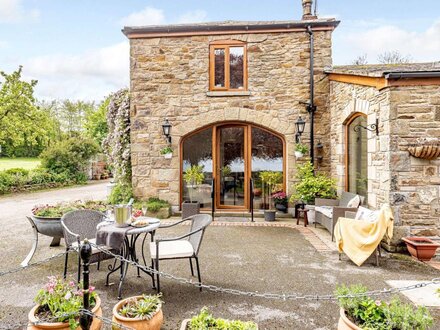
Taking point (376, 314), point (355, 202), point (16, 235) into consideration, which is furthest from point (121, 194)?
point (376, 314)

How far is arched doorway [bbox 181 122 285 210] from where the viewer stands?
8.27m

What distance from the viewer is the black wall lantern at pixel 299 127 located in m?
7.72

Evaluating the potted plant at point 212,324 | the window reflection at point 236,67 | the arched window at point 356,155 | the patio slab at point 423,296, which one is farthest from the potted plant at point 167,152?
the potted plant at point 212,324

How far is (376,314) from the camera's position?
2240 millimetres

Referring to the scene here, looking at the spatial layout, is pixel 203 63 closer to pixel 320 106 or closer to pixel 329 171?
pixel 320 106

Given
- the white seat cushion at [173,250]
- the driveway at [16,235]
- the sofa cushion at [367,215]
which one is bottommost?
the driveway at [16,235]

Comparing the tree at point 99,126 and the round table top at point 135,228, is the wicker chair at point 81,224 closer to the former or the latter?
the round table top at point 135,228

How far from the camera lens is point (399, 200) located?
16.2 feet

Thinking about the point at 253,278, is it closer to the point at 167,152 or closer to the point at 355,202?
the point at 355,202

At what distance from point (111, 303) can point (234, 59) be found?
6783 millimetres

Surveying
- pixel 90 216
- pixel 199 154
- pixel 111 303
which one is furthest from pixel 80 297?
pixel 199 154

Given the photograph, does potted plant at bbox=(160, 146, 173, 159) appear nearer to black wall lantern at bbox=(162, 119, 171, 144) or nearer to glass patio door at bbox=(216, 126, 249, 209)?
black wall lantern at bbox=(162, 119, 171, 144)

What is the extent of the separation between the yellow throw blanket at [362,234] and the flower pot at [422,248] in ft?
1.89

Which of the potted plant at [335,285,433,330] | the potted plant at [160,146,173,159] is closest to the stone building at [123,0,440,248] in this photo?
the potted plant at [160,146,173,159]
